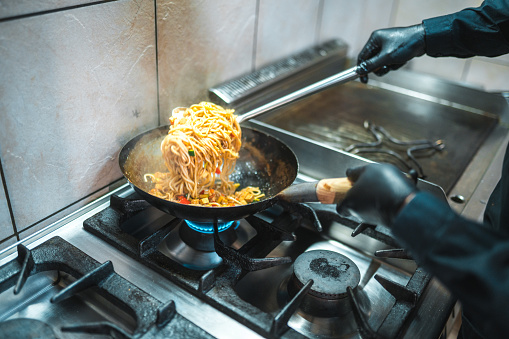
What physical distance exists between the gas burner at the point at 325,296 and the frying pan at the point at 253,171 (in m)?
0.19

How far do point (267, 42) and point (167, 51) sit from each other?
0.64 metres

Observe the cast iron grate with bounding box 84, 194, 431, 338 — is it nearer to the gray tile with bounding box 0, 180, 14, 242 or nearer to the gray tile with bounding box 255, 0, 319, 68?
the gray tile with bounding box 0, 180, 14, 242

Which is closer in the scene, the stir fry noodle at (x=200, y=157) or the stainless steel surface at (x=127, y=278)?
the stainless steel surface at (x=127, y=278)

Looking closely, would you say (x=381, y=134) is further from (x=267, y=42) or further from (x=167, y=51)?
(x=167, y=51)

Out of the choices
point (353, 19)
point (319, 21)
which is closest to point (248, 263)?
point (319, 21)

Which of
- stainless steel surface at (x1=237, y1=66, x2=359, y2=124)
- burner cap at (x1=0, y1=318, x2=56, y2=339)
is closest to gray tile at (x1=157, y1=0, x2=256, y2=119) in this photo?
stainless steel surface at (x1=237, y1=66, x2=359, y2=124)

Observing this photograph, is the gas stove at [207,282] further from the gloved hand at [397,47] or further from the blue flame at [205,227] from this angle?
the gloved hand at [397,47]

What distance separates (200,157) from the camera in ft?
4.31

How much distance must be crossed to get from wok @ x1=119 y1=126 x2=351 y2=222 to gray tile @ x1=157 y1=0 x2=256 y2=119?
0.20 m

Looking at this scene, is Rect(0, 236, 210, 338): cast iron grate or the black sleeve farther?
the black sleeve

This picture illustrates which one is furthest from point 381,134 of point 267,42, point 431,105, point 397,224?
point 397,224

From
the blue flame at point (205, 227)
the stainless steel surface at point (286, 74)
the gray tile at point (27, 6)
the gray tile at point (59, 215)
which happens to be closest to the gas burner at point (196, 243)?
the blue flame at point (205, 227)

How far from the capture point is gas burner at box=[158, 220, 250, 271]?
125 cm

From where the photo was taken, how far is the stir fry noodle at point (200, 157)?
1302mm
